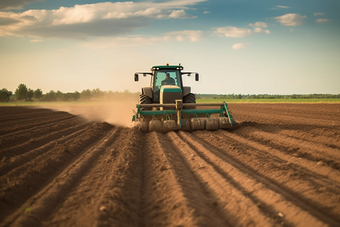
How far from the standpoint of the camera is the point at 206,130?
12.6 m

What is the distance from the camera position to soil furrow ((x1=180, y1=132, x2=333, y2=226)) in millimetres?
3929

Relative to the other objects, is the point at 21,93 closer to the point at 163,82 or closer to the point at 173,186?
the point at 163,82

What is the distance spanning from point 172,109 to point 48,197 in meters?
9.12

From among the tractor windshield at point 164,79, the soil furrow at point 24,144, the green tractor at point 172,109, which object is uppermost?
the tractor windshield at point 164,79

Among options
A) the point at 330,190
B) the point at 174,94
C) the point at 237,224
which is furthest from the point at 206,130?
the point at 237,224

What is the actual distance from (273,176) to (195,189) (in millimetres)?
1659

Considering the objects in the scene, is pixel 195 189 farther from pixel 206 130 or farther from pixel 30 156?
pixel 206 130

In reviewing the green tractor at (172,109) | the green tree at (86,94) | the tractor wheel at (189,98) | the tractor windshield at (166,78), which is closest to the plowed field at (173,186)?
the green tractor at (172,109)

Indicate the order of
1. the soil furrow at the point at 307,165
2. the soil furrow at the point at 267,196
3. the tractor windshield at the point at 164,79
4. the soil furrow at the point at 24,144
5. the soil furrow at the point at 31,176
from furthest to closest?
the tractor windshield at the point at 164,79 < the soil furrow at the point at 24,144 < the soil furrow at the point at 307,165 < the soil furrow at the point at 31,176 < the soil furrow at the point at 267,196

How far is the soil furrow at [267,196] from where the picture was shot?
3.93m

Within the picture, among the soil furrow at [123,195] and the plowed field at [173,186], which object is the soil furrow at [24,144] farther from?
the soil furrow at [123,195]

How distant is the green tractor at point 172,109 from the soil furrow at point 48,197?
5.59 meters

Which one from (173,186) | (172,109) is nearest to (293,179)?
(173,186)

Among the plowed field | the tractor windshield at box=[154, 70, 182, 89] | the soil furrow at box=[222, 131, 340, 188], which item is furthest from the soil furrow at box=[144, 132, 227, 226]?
the tractor windshield at box=[154, 70, 182, 89]
